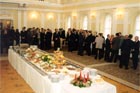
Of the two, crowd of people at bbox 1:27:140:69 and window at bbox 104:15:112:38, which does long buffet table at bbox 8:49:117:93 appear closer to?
crowd of people at bbox 1:27:140:69

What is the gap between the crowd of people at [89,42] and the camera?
30.1 ft

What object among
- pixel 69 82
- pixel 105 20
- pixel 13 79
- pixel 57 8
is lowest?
pixel 13 79

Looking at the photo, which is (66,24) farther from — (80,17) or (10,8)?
(10,8)

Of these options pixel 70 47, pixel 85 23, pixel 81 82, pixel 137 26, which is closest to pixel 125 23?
pixel 137 26

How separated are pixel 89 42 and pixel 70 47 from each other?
2180mm

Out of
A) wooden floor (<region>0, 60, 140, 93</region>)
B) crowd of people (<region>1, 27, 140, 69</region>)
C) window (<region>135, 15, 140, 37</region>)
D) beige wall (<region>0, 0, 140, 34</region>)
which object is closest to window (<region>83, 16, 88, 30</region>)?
beige wall (<region>0, 0, 140, 34</region>)

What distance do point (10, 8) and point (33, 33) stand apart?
165 inches

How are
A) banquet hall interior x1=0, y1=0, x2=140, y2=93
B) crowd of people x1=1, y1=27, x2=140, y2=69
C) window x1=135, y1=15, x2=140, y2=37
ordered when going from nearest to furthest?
1. banquet hall interior x1=0, y1=0, x2=140, y2=93
2. crowd of people x1=1, y1=27, x2=140, y2=69
3. window x1=135, y1=15, x2=140, y2=37

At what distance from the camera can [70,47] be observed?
14.1 metres

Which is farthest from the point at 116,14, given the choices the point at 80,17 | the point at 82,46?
the point at 80,17

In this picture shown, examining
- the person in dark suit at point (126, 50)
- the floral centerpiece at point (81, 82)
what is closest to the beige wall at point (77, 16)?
the person in dark suit at point (126, 50)

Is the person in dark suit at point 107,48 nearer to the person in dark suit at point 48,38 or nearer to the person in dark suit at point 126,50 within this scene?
the person in dark suit at point 126,50

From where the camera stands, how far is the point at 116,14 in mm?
12836

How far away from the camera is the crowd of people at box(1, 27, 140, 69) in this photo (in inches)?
362
